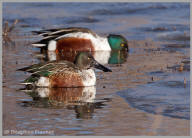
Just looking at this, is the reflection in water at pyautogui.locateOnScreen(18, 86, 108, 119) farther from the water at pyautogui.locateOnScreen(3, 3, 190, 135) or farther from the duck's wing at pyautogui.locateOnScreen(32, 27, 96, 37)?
the duck's wing at pyautogui.locateOnScreen(32, 27, 96, 37)

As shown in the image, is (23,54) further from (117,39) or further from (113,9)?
(113,9)

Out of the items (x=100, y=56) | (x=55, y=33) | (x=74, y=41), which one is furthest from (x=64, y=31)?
(x=100, y=56)

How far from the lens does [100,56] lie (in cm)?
1243

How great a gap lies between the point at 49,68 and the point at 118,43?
466 cm

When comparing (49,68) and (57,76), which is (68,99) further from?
(49,68)

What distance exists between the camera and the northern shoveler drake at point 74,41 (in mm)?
12984

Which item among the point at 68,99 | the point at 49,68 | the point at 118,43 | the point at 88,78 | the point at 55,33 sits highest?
the point at 55,33

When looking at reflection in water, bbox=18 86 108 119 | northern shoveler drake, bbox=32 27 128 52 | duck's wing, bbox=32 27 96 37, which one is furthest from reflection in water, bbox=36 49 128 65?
reflection in water, bbox=18 86 108 119

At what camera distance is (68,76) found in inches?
346

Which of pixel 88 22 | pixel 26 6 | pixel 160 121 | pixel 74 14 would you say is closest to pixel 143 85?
pixel 160 121

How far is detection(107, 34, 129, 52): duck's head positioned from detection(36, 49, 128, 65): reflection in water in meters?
0.18

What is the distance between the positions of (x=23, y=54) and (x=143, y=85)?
4.05 m

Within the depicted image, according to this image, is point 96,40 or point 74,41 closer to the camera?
point 74,41

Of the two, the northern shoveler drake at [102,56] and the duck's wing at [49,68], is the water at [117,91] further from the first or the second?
the duck's wing at [49,68]
